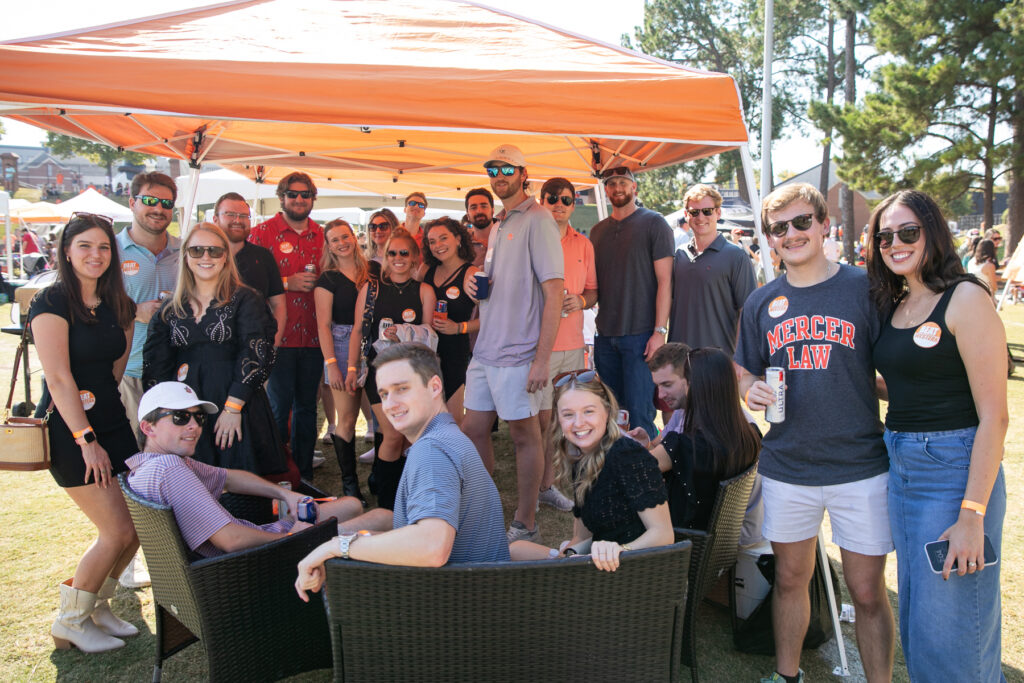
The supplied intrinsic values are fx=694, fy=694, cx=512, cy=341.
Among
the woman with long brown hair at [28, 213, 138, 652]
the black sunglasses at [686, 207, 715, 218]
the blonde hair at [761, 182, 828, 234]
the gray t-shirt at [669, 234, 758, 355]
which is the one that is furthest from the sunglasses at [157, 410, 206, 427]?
the black sunglasses at [686, 207, 715, 218]

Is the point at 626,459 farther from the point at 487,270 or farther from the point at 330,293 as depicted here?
the point at 330,293

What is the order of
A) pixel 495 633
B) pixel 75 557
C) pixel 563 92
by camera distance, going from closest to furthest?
pixel 495 633
pixel 563 92
pixel 75 557

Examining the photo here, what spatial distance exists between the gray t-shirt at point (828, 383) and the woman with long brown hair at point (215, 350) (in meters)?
2.22

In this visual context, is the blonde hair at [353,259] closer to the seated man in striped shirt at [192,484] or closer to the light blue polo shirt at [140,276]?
the light blue polo shirt at [140,276]

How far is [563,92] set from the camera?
306cm

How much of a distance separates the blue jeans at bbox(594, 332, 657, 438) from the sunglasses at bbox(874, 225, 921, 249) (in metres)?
2.28

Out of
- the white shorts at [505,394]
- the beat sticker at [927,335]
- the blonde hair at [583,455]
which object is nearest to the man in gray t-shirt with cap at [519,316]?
the white shorts at [505,394]

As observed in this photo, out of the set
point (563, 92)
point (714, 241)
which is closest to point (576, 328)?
point (714, 241)

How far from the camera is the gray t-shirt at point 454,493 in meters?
1.83

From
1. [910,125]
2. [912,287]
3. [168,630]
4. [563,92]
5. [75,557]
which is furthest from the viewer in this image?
[910,125]

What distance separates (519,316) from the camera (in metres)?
3.58

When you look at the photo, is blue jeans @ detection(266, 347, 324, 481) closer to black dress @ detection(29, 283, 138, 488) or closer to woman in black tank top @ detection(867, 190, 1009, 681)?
black dress @ detection(29, 283, 138, 488)

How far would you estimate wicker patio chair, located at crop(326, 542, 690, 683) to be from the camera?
175 cm

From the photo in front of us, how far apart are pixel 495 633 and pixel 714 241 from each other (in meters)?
2.97
